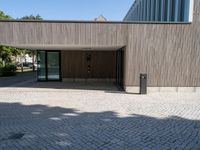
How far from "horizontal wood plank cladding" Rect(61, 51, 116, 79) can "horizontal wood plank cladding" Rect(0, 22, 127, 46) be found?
6248 millimetres

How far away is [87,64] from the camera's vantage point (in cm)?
1900

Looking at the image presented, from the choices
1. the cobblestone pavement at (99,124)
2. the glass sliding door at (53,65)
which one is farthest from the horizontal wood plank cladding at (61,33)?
the glass sliding door at (53,65)

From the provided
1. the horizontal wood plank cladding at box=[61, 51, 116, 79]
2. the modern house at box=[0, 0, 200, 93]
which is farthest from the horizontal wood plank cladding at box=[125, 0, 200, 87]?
the horizontal wood plank cladding at box=[61, 51, 116, 79]

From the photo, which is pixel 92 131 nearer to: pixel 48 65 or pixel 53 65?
pixel 53 65

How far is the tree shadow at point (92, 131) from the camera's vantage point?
526 cm

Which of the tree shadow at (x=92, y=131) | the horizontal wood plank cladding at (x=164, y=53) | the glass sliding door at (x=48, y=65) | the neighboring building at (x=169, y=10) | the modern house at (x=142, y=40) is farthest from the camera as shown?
the glass sliding door at (x=48, y=65)

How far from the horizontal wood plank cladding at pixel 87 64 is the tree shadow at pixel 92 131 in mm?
10625

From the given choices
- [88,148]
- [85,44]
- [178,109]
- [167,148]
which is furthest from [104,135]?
[85,44]

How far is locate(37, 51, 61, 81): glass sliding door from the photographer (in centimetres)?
1917

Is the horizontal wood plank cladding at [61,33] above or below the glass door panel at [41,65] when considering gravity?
above

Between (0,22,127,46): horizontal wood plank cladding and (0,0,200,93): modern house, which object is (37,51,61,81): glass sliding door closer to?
(0,0,200,93): modern house

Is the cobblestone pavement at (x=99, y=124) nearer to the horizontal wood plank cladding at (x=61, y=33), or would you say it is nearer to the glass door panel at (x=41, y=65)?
the horizontal wood plank cladding at (x=61, y=33)

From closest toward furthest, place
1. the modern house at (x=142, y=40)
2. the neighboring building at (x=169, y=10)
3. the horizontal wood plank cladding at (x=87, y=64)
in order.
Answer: the modern house at (x=142, y=40) → the neighboring building at (x=169, y=10) → the horizontal wood plank cladding at (x=87, y=64)

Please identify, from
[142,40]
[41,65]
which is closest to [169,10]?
[142,40]
